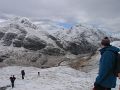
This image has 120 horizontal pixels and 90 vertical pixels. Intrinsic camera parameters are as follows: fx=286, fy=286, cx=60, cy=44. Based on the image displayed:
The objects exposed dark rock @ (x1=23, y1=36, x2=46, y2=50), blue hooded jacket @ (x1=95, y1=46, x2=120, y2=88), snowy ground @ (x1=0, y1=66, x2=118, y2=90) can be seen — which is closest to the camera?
blue hooded jacket @ (x1=95, y1=46, x2=120, y2=88)

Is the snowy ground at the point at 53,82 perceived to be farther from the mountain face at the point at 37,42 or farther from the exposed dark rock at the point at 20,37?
the exposed dark rock at the point at 20,37

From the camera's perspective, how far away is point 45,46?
12031cm

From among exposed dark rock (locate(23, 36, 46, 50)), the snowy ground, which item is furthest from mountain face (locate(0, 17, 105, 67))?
the snowy ground

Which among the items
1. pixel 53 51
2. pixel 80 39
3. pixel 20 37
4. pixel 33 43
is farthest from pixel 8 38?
pixel 80 39

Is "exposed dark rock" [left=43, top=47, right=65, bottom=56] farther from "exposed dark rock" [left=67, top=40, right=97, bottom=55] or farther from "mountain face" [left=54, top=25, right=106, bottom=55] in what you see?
"exposed dark rock" [left=67, top=40, right=97, bottom=55]

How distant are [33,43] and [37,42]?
6.27 ft

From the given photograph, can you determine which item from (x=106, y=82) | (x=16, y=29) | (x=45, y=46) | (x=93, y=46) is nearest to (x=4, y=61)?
(x=45, y=46)

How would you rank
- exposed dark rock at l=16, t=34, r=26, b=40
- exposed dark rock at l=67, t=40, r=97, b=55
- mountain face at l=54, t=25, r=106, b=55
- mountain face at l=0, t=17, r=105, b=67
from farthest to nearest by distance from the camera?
mountain face at l=54, t=25, r=106, b=55
exposed dark rock at l=67, t=40, r=97, b=55
exposed dark rock at l=16, t=34, r=26, b=40
mountain face at l=0, t=17, r=105, b=67

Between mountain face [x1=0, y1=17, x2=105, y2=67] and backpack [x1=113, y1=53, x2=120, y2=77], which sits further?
mountain face [x1=0, y1=17, x2=105, y2=67]

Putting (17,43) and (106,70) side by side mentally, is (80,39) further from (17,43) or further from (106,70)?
(106,70)

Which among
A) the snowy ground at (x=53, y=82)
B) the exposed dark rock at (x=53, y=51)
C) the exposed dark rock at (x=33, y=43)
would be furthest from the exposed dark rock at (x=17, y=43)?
the snowy ground at (x=53, y=82)

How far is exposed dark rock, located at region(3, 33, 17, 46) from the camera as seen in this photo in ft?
399

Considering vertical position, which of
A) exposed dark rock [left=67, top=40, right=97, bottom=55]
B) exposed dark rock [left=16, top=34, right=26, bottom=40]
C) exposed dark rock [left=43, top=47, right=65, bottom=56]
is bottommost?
exposed dark rock [left=43, top=47, right=65, bottom=56]

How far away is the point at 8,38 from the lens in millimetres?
124625
